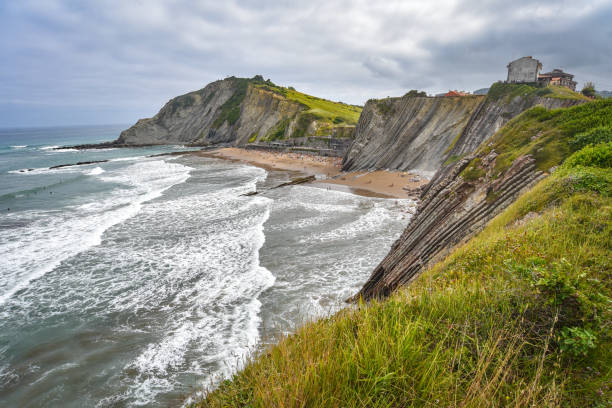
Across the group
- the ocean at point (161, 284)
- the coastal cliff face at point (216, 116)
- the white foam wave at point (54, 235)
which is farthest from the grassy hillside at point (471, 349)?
the coastal cliff face at point (216, 116)

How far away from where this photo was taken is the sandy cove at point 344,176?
108ft

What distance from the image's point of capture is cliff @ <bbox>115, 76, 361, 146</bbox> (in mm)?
74688

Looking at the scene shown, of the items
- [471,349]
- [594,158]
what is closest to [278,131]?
[594,158]

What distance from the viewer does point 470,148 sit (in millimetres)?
30703

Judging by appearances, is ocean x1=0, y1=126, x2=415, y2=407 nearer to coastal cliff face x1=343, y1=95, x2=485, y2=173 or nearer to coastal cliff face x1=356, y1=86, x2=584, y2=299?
coastal cliff face x1=356, y1=86, x2=584, y2=299

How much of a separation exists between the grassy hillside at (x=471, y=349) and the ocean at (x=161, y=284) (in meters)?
1.26

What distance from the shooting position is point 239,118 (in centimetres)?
9844

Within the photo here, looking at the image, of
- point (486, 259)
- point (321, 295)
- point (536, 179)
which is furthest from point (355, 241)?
point (486, 259)

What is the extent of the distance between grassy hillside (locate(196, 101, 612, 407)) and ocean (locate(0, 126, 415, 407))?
4.15ft

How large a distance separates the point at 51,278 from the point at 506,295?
18.5 meters

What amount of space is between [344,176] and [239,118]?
2675 inches

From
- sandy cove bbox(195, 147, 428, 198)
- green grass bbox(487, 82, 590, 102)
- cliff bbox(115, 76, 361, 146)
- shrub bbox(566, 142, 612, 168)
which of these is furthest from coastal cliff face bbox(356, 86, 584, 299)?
cliff bbox(115, 76, 361, 146)

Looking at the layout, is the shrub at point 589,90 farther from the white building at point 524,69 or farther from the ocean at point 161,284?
the ocean at point 161,284

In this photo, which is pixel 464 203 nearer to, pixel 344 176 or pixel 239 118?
pixel 344 176
